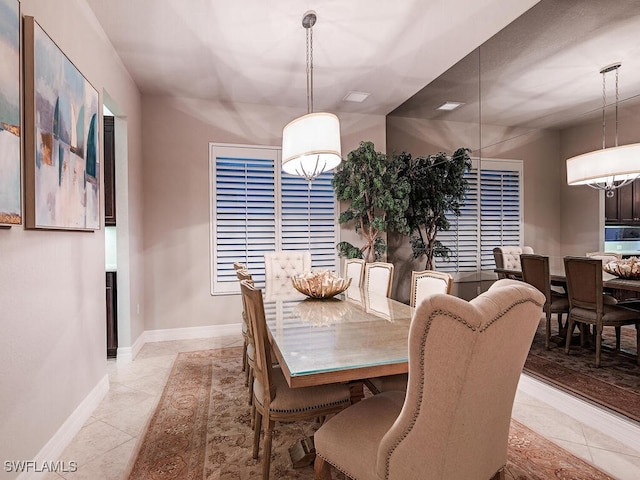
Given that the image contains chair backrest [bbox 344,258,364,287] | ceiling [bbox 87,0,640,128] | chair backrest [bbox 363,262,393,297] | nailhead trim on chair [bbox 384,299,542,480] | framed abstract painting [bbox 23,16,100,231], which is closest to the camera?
nailhead trim on chair [bbox 384,299,542,480]

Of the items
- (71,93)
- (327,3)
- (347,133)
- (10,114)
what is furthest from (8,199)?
(347,133)

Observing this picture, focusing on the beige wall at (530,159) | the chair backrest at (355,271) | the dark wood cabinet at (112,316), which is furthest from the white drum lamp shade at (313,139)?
the dark wood cabinet at (112,316)

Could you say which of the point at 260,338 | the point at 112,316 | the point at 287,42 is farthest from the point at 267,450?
the point at 287,42

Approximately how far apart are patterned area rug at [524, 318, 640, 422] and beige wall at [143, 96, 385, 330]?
3479 mm

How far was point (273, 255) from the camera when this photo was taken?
156 inches

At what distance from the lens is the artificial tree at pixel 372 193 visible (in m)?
4.33

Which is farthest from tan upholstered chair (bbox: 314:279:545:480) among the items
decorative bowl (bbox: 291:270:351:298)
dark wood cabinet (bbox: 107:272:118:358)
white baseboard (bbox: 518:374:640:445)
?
dark wood cabinet (bbox: 107:272:118:358)

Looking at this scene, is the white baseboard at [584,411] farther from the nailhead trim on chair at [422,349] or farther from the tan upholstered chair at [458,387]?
the nailhead trim on chair at [422,349]

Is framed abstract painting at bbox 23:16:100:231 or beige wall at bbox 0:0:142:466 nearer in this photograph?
beige wall at bbox 0:0:142:466

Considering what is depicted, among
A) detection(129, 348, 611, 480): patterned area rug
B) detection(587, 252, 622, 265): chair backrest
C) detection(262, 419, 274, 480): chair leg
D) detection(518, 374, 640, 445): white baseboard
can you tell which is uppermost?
detection(587, 252, 622, 265): chair backrest

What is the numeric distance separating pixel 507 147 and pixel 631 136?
100 centimetres

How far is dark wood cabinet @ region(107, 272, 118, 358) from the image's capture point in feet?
11.7

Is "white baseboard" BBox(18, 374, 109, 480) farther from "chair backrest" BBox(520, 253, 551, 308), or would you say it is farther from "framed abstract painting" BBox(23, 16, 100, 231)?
"chair backrest" BBox(520, 253, 551, 308)

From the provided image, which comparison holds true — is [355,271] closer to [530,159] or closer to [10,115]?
[530,159]
